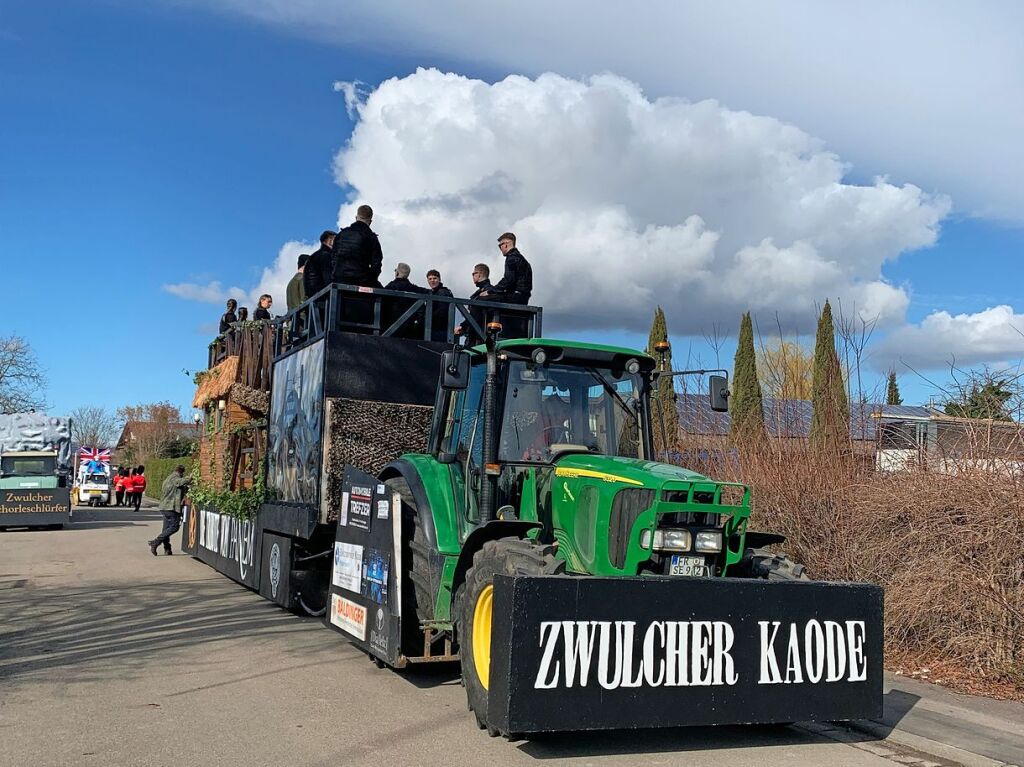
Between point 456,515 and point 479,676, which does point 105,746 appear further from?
point 456,515

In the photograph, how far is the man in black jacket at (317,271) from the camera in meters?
12.4

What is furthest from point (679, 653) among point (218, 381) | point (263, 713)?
point (218, 381)

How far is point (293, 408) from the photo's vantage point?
1162 cm

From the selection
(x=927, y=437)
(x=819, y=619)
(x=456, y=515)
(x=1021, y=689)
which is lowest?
(x=1021, y=689)

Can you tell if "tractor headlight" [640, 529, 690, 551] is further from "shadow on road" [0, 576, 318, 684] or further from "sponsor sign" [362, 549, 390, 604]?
"shadow on road" [0, 576, 318, 684]

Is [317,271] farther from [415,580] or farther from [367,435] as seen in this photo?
[415,580]

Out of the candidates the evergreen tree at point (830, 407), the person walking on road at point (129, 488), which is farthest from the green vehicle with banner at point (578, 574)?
the person walking on road at point (129, 488)

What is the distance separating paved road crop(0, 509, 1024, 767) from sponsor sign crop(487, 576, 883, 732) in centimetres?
32

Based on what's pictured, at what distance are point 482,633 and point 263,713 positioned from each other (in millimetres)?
1724

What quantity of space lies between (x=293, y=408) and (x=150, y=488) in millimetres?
45442

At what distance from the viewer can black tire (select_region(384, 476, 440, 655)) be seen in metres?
7.83

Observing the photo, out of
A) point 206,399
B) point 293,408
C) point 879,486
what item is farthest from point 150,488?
point 879,486

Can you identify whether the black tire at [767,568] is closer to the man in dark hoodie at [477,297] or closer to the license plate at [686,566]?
the license plate at [686,566]

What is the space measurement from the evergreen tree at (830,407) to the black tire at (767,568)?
14.6ft
